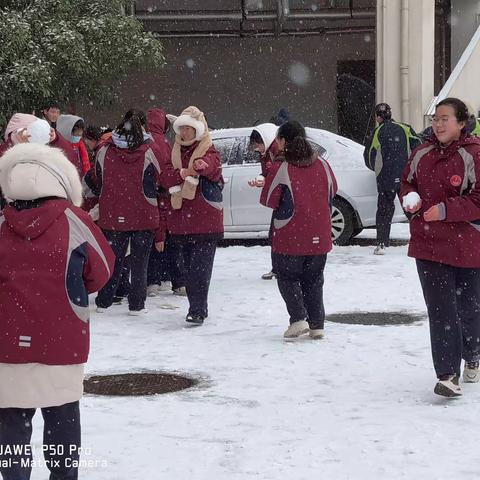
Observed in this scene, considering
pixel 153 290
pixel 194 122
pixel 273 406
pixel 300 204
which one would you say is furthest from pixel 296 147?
pixel 153 290

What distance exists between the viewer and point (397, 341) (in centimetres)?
866

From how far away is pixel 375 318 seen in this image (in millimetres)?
9734

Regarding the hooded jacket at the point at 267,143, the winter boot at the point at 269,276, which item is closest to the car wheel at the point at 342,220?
the winter boot at the point at 269,276

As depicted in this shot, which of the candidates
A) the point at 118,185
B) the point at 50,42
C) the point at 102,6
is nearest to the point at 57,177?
the point at 118,185

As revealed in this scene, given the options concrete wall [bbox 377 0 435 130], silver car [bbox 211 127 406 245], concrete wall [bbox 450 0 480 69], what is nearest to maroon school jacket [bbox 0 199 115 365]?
silver car [bbox 211 127 406 245]

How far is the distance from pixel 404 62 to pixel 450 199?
15302 mm

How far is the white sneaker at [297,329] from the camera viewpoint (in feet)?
28.8

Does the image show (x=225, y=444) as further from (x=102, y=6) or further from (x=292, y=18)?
(x=292, y=18)

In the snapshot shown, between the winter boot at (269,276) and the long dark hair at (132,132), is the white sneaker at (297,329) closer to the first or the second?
the long dark hair at (132,132)

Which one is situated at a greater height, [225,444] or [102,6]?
[102,6]

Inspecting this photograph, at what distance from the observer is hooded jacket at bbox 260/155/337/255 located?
8.61 m

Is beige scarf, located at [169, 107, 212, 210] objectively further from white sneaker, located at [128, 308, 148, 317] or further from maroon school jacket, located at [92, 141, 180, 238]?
white sneaker, located at [128, 308, 148, 317]

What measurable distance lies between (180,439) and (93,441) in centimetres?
44

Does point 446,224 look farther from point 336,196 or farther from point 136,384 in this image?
point 336,196
